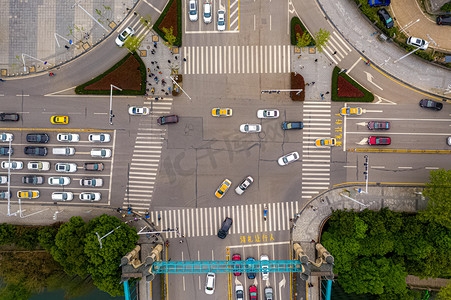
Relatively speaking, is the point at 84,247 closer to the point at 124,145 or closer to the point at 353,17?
the point at 124,145

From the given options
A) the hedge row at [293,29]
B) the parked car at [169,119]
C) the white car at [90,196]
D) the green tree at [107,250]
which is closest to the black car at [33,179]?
the white car at [90,196]

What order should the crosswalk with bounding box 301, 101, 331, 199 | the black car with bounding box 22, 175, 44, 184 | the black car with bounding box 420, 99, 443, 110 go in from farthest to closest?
1. the black car with bounding box 22, 175, 44, 184
2. the crosswalk with bounding box 301, 101, 331, 199
3. the black car with bounding box 420, 99, 443, 110

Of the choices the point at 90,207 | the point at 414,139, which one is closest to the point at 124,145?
the point at 90,207

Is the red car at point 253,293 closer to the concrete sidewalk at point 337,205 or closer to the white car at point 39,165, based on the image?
the concrete sidewalk at point 337,205

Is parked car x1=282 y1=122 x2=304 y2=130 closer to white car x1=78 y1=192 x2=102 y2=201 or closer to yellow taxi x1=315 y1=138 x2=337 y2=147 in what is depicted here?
yellow taxi x1=315 y1=138 x2=337 y2=147

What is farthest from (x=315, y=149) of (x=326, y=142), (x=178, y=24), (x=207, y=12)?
(x=178, y=24)

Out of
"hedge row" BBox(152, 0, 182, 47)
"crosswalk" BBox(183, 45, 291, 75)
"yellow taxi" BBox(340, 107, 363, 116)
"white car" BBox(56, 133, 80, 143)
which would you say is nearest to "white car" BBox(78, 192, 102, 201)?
"white car" BBox(56, 133, 80, 143)
